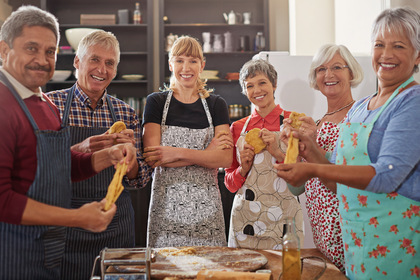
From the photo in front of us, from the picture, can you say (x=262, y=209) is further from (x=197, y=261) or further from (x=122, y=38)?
(x=122, y=38)

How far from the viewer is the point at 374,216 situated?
142 cm

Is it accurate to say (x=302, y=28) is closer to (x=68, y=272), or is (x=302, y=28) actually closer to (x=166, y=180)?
(x=166, y=180)

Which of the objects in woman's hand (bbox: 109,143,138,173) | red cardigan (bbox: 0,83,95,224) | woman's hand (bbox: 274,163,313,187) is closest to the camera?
red cardigan (bbox: 0,83,95,224)

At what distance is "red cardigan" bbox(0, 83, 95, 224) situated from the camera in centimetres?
119

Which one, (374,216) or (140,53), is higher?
(140,53)

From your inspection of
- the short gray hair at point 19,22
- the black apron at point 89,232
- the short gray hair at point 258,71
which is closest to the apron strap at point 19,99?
the short gray hair at point 19,22

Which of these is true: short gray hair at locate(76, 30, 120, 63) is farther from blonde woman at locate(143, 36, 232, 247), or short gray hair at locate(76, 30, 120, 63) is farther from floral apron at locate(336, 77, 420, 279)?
floral apron at locate(336, 77, 420, 279)

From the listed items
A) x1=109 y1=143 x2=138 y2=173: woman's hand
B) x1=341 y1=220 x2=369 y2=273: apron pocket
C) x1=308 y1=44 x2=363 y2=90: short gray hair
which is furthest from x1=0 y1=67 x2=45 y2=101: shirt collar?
x1=308 y1=44 x2=363 y2=90: short gray hair

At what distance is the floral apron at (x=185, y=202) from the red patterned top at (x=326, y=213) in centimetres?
53

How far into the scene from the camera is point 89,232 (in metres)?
1.84

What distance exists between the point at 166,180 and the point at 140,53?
11.6 feet

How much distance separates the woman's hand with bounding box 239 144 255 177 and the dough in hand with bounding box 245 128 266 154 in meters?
0.03

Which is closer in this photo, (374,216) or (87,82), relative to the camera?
(374,216)

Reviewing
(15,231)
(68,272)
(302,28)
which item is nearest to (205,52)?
(302,28)
